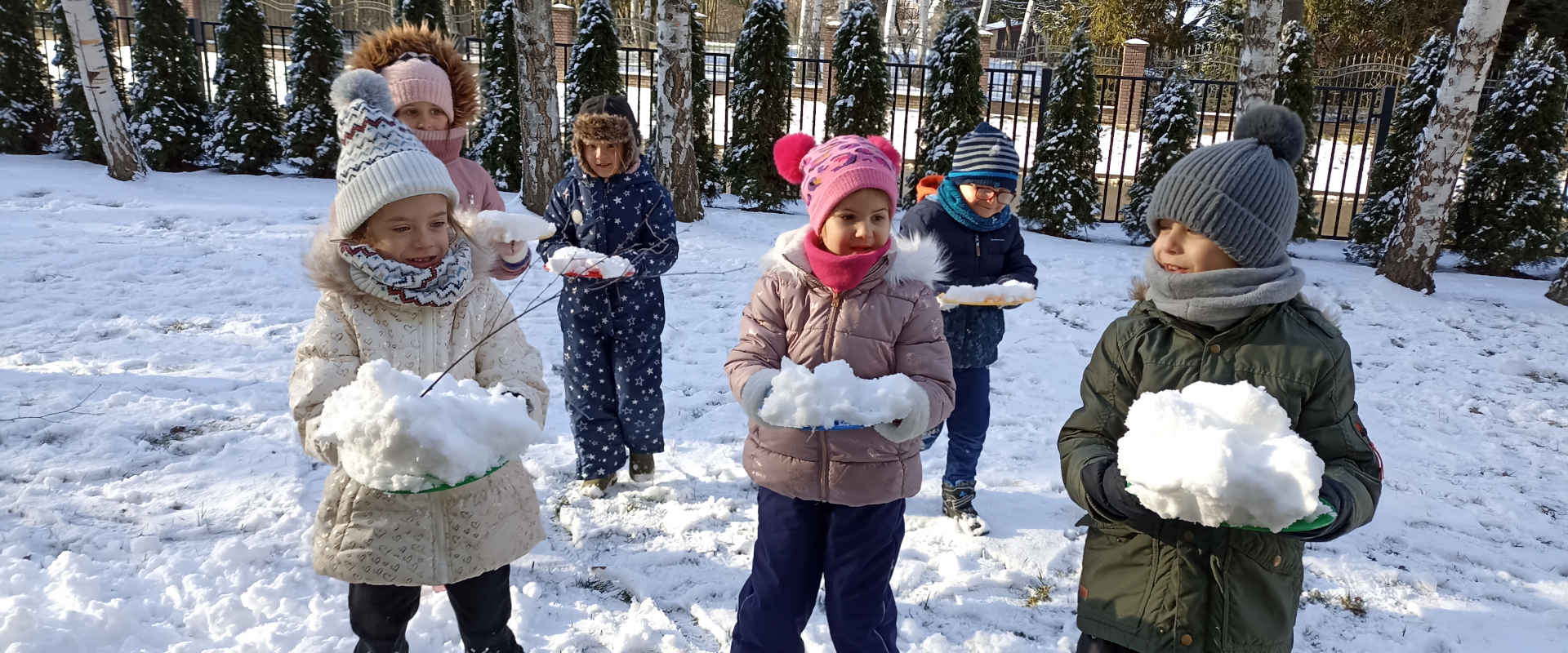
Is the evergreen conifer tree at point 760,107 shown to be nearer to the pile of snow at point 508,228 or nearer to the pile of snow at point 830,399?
the pile of snow at point 508,228

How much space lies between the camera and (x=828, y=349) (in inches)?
90.6

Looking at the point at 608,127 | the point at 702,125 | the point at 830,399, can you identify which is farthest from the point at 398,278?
the point at 702,125

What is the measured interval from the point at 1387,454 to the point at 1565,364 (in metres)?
2.88

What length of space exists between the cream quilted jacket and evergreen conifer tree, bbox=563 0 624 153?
7922 mm

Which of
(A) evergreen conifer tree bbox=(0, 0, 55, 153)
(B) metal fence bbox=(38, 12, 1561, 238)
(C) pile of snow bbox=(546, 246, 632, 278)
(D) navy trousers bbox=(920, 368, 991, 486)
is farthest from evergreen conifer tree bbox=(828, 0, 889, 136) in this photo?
(A) evergreen conifer tree bbox=(0, 0, 55, 153)

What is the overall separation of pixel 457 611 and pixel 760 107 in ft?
28.2

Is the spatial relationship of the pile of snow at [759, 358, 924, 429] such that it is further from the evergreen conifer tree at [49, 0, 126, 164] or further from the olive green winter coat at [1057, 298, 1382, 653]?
the evergreen conifer tree at [49, 0, 126, 164]

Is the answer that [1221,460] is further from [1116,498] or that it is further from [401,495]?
[401,495]

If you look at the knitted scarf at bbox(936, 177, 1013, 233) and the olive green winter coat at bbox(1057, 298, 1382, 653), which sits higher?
the knitted scarf at bbox(936, 177, 1013, 233)

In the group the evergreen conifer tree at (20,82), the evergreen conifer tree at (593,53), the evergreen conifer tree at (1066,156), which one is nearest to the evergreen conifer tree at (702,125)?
the evergreen conifer tree at (593,53)

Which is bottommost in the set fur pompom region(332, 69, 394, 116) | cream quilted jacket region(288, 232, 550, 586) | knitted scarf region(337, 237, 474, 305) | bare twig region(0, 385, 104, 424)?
bare twig region(0, 385, 104, 424)

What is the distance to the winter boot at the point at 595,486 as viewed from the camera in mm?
3824

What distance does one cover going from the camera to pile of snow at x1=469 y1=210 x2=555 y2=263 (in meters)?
2.30

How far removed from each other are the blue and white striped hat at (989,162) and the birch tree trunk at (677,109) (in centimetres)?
526
